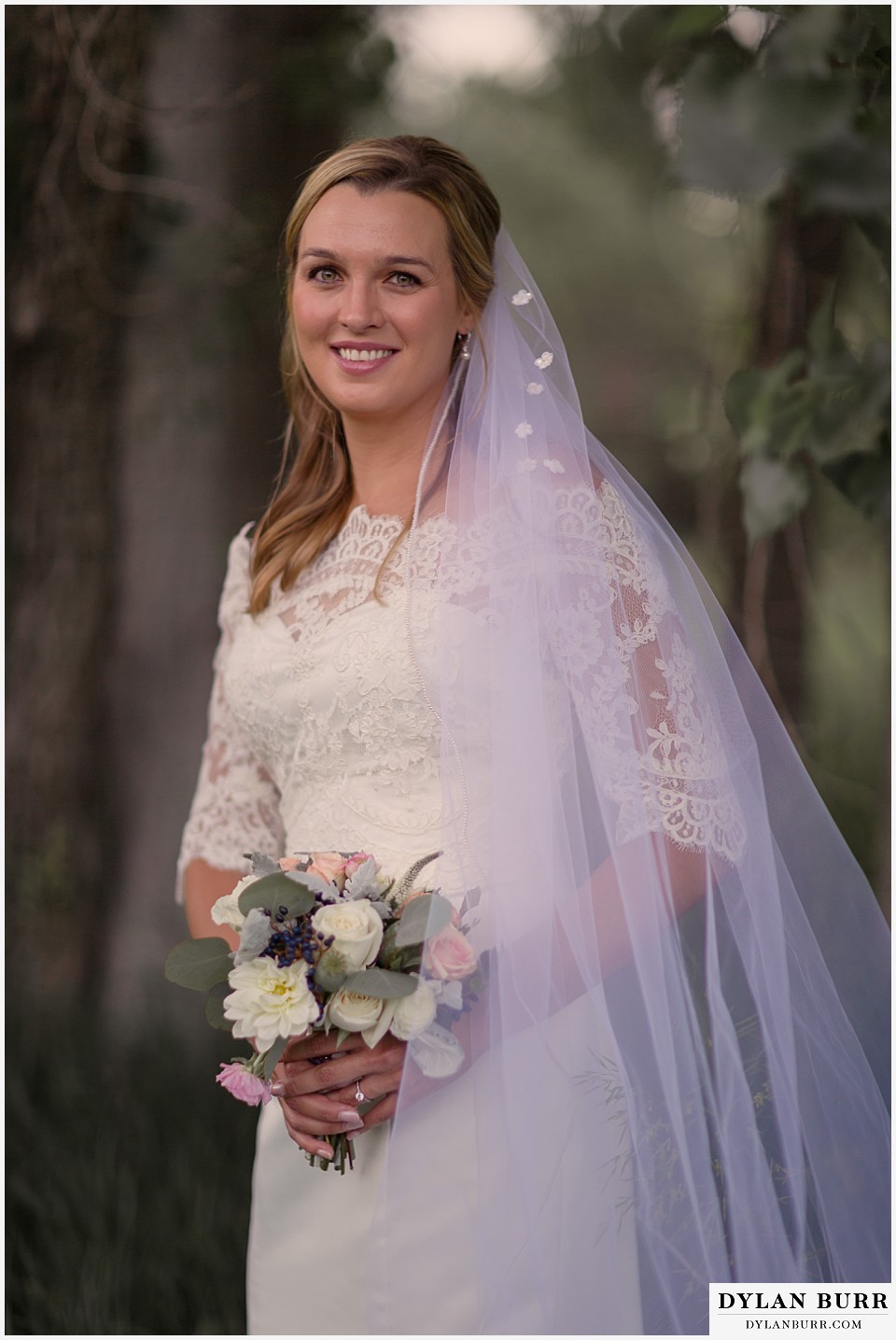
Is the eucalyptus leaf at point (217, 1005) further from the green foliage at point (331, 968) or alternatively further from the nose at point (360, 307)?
the nose at point (360, 307)

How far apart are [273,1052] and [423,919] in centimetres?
26

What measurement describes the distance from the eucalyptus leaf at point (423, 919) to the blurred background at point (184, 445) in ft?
5.46

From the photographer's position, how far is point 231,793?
2.10m

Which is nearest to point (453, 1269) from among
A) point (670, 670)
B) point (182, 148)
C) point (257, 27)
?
point (670, 670)

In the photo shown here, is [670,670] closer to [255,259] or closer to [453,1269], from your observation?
[453,1269]

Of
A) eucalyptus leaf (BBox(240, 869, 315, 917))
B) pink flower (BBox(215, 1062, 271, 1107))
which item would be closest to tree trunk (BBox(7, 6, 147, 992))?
pink flower (BBox(215, 1062, 271, 1107))

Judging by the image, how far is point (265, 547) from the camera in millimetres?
2053

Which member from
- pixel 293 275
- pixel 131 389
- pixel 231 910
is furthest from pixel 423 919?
pixel 131 389

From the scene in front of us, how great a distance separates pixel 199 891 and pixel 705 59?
5.93ft

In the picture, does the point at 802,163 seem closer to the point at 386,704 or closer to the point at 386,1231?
the point at 386,704

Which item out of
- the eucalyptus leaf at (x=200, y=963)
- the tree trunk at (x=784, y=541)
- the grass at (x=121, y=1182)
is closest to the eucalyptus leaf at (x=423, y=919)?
the eucalyptus leaf at (x=200, y=963)

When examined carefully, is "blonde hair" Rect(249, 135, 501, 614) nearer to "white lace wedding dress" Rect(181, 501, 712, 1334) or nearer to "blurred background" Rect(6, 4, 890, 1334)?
"white lace wedding dress" Rect(181, 501, 712, 1334)

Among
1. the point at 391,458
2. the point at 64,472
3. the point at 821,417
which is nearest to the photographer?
the point at 391,458

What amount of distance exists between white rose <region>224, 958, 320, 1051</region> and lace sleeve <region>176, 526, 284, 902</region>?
2.29ft
